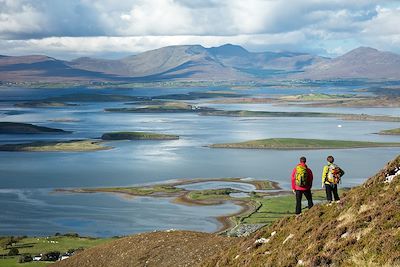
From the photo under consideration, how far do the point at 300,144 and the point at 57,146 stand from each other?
42.5 meters

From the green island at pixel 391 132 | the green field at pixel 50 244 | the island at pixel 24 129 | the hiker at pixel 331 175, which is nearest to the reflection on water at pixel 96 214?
the green field at pixel 50 244

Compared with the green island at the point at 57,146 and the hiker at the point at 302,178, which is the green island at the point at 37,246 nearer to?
the hiker at the point at 302,178

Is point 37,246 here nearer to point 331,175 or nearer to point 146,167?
point 331,175

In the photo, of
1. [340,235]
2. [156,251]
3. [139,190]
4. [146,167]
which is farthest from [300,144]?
[340,235]

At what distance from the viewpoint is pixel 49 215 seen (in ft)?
203

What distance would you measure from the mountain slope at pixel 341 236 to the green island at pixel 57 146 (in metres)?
96.9

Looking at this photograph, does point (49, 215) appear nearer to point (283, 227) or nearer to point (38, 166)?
point (38, 166)

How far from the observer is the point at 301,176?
18.9 metres

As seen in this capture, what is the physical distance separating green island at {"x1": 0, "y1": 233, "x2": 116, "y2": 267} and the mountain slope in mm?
20426

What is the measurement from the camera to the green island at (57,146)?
115062 mm

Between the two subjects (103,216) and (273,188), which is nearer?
(103,216)

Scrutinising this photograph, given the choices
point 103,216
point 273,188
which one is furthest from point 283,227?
point 273,188

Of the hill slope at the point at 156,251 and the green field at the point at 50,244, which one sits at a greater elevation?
the hill slope at the point at 156,251

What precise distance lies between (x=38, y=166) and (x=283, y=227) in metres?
80.8
